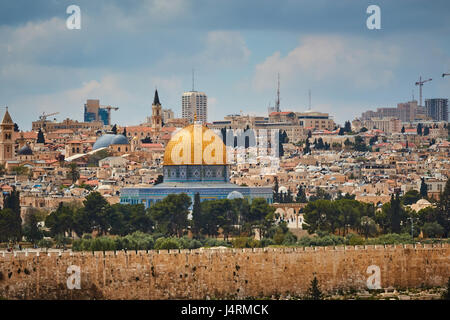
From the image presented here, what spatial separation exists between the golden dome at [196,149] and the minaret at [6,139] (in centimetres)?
3578

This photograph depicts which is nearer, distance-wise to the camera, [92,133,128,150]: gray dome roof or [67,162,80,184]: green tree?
[67,162,80,184]: green tree

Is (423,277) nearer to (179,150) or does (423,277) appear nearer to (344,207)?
(344,207)

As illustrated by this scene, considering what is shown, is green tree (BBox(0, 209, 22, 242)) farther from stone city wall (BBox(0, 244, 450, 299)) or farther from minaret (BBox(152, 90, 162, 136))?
minaret (BBox(152, 90, 162, 136))

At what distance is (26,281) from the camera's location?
4497cm

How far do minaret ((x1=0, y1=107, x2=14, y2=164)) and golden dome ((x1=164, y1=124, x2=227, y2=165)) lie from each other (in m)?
35.8

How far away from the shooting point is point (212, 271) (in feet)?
151

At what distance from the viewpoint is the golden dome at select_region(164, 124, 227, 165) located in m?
82.9

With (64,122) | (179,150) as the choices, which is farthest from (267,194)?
(64,122)

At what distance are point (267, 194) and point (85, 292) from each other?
130 feet

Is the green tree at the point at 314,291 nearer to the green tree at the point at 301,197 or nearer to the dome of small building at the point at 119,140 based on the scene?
the green tree at the point at 301,197

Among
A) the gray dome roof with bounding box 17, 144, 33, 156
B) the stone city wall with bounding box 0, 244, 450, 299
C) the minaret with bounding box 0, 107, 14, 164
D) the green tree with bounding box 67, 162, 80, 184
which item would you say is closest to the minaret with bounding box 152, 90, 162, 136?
the gray dome roof with bounding box 17, 144, 33, 156

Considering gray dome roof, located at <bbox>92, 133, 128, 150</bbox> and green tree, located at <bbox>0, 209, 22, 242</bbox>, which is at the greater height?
gray dome roof, located at <bbox>92, 133, 128, 150</bbox>

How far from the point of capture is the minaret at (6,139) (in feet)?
384

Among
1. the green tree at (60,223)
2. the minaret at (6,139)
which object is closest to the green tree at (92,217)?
the green tree at (60,223)
